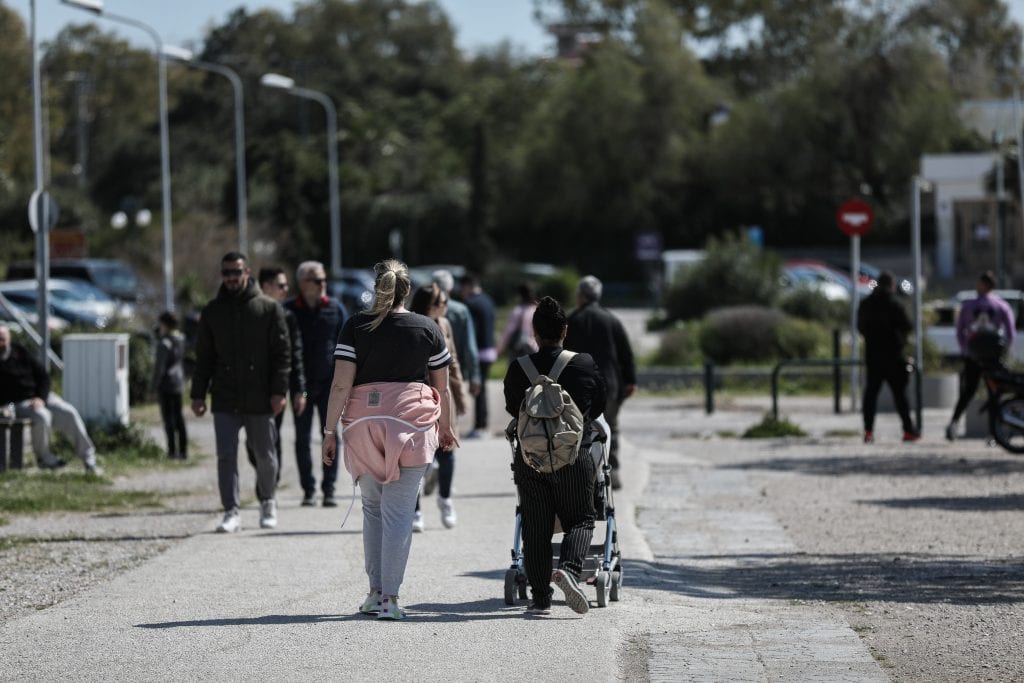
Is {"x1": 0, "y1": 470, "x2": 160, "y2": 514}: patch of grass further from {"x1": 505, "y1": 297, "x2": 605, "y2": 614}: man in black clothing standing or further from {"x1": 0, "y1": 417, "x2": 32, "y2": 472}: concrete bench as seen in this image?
{"x1": 505, "y1": 297, "x2": 605, "y2": 614}: man in black clothing standing

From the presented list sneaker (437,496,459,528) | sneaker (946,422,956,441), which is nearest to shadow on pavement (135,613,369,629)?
sneaker (437,496,459,528)

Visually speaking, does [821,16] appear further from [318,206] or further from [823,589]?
[823,589]

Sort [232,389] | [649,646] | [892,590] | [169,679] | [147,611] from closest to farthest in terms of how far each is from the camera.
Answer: [169,679] → [649,646] → [147,611] → [892,590] → [232,389]

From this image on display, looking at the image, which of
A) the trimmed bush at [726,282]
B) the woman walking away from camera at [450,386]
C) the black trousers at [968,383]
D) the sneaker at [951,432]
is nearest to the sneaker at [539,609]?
the woman walking away from camera at [450,386]

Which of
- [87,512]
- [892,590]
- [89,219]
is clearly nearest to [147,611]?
[892,590]

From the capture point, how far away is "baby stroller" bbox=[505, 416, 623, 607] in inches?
335

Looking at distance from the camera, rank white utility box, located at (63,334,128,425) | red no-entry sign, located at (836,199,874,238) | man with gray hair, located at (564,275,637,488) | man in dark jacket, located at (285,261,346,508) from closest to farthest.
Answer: man in dark jacket, located at (285,261,346,508) < man with gray hair, located at (564,275,637,488) < white utility box, located at (63,334,128,425) < red no-entry sign, located at (836,199,874,238)

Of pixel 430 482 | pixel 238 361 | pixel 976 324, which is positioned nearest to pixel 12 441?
pixel 430 482

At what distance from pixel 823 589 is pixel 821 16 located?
71.3 meters

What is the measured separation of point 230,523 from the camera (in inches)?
452

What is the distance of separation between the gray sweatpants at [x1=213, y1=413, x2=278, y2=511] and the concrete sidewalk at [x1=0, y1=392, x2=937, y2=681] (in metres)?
0.34

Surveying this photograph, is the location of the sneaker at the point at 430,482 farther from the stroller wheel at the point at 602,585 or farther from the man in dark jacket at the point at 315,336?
the stroller wheel at the point at 602,585

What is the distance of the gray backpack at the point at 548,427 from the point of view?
321 inches

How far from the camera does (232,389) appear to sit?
1137 cm
